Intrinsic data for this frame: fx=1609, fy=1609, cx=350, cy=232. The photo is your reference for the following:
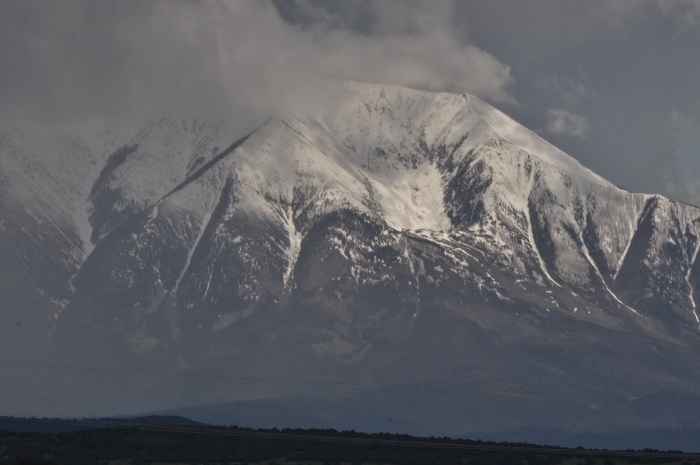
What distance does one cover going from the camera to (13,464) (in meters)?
195

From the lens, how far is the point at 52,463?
200 meters

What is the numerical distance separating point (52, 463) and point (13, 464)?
6141 mm
